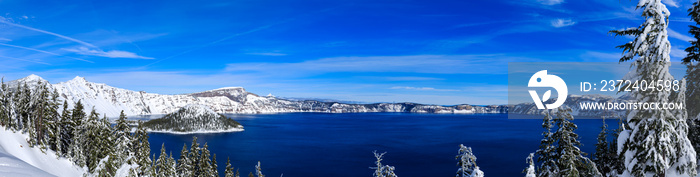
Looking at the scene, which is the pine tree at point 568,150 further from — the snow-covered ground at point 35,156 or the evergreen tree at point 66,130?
the evergreen tree at point 66,130

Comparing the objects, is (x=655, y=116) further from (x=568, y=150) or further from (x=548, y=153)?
(x=548, y=153)

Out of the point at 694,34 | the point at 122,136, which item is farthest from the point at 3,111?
the point at 694,34

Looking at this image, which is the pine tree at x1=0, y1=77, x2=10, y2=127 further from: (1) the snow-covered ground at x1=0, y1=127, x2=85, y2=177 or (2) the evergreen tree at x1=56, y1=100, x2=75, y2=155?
(2) the evergreen tree at x1=56, y1=100, x2=75, y2=155

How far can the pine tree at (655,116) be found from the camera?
11.0 m

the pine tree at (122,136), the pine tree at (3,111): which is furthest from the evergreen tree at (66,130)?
the pine tree at (122,136)

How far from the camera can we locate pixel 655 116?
37.6 ft

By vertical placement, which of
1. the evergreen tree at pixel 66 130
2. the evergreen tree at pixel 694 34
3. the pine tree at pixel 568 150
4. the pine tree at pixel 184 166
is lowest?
the pine tree at pixel 184 166

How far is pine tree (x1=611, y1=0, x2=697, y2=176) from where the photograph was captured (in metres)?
11.0

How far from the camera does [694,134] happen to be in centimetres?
2172

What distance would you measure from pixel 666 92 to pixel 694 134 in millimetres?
15523

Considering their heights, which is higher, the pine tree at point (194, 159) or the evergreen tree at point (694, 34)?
the evergreen tree at point (694, 34)

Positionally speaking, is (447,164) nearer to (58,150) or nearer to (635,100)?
(58,150)

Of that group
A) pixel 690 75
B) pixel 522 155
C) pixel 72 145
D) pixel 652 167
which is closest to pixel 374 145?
pixel 522 155

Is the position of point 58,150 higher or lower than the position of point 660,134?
lower
